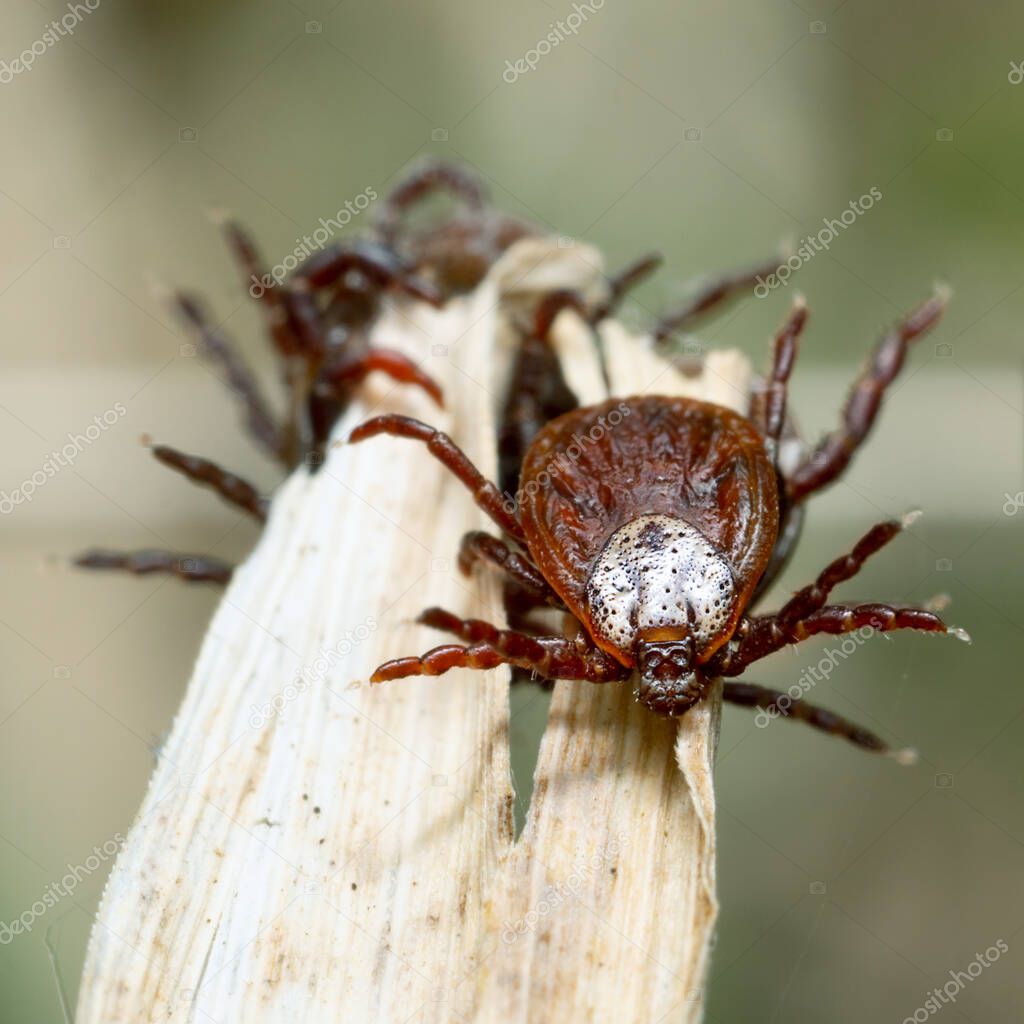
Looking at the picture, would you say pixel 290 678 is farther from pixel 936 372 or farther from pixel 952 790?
pixel 936 372

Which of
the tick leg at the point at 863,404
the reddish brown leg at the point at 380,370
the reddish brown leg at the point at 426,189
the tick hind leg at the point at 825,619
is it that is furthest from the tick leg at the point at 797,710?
the reddish brown leg at the point at 426,189

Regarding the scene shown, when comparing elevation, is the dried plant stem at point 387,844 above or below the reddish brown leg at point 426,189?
below

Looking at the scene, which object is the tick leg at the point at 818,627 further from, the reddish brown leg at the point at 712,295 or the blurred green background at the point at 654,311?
the reddish brown leg at the point at 712,295

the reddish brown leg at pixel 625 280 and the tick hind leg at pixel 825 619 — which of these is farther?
the reddish brown leg at pixel 625 280

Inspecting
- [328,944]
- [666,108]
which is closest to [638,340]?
[328,944]

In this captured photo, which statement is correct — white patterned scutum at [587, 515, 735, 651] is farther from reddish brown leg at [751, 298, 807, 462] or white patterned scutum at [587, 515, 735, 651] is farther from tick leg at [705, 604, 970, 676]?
reddish brown leg at [751, 298, 807, 462]

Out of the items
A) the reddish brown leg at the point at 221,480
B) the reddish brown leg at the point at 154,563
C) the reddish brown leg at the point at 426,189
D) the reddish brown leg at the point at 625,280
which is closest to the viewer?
the reddish brown leg at the point at 221,480

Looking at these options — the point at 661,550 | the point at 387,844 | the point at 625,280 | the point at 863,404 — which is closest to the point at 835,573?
the point at 661,550
